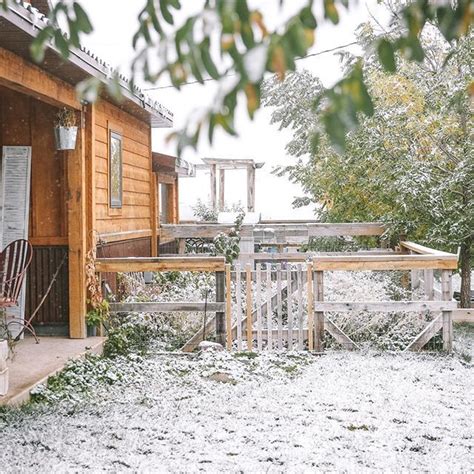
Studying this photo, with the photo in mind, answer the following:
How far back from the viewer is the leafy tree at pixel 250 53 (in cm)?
110

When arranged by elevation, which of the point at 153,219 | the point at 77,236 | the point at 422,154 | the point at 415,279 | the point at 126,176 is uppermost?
the point at 422,154

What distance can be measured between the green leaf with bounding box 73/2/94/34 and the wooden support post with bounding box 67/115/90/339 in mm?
5235

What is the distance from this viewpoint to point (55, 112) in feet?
22.7

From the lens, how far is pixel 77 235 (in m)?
6.82

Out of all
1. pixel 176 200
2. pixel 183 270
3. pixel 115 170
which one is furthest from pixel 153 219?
pixel 183 270

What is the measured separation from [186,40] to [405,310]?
232 inches

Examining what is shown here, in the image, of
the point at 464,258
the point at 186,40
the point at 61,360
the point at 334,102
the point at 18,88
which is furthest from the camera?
the point at 464,258

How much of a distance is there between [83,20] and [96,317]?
5462 millimetres

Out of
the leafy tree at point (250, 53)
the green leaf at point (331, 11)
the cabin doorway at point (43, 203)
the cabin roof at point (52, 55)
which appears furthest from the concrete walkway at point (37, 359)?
the green leaf at point (331, 11)

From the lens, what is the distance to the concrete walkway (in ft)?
16.2

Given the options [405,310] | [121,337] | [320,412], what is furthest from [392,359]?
[121,337]

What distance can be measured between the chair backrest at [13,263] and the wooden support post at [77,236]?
541 millimetres

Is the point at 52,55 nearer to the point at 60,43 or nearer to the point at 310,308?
the point at 310,308

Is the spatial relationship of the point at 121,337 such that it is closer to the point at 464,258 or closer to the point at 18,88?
the point at 18,88
